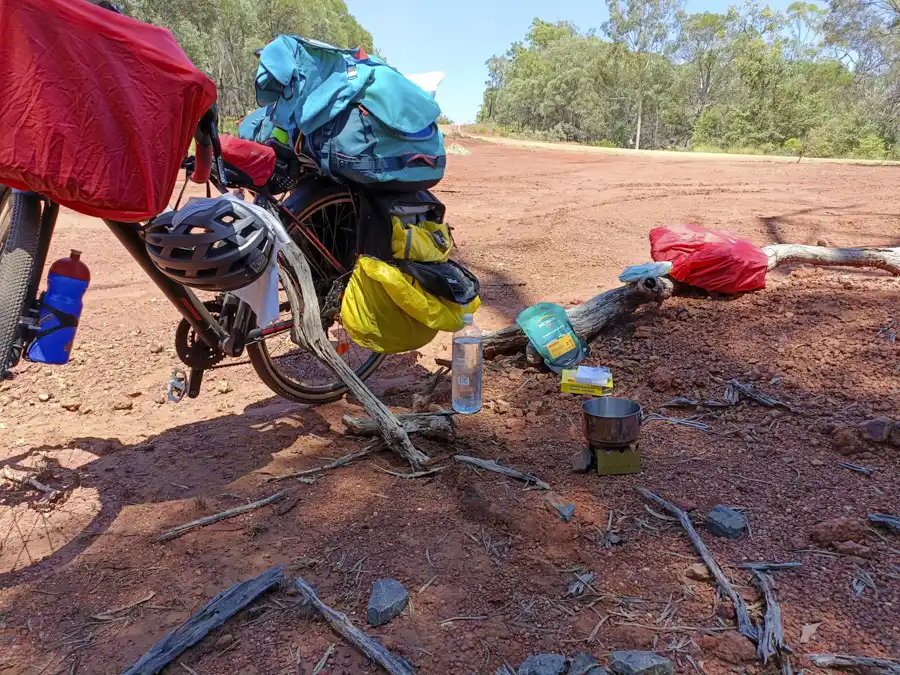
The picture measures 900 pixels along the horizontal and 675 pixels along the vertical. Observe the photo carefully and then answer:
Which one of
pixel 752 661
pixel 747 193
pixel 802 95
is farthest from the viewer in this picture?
pixel 802 95

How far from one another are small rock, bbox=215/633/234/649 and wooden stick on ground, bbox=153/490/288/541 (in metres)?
0.62

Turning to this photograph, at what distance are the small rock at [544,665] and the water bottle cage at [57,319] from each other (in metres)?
1.74

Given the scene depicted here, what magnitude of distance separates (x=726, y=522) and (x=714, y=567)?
0.82 feet

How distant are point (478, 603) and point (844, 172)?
48.8 feet

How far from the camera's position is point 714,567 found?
1.92 metres

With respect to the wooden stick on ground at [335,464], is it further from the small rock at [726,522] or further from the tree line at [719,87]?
the tree line at [719,87]

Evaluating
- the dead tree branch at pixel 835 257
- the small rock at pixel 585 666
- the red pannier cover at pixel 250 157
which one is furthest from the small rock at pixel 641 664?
the dead tree branch at pixel 835 257

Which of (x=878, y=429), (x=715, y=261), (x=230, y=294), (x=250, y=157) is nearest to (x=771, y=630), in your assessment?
(x=878, y=429)

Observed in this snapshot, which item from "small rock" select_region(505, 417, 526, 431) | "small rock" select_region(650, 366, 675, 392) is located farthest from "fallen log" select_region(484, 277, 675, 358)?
"small rock" select_region(505, 417, 526, 431)

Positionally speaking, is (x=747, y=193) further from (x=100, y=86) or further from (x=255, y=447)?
(x=100, y=86)

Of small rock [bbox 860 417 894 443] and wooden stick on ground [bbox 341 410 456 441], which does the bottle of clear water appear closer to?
wooden stick on ground [bbox 341 410 456 441]

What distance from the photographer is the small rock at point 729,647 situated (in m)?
1.61

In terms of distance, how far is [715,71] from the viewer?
140 feet

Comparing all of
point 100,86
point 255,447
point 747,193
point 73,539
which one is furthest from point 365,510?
point 747,193
